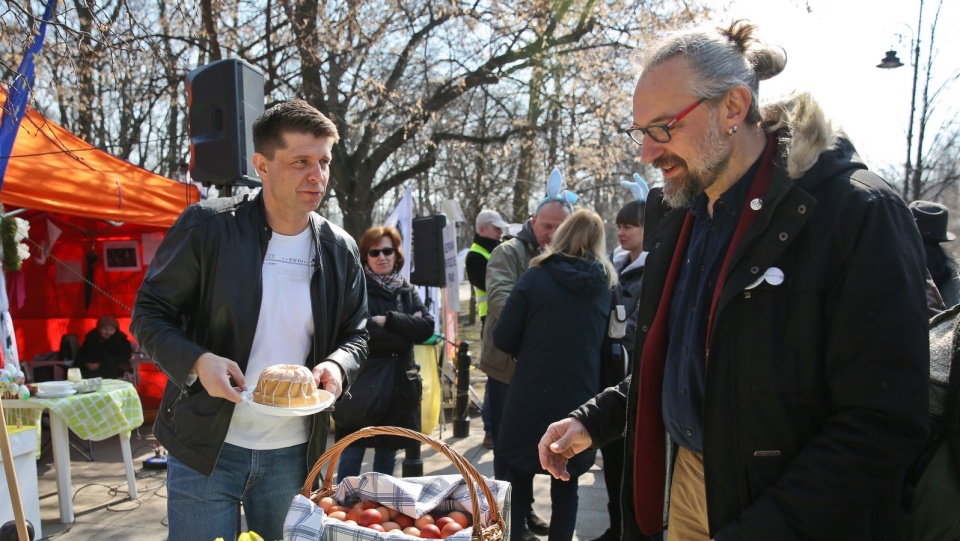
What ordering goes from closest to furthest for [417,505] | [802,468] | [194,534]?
[802,468] → [417,505] → [194,534]

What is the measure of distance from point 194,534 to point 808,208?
1947 millimetres

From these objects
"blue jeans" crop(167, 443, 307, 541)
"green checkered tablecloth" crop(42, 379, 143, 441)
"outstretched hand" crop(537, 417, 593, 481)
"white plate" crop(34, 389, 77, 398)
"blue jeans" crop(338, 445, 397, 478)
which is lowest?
"blue jeans" crop(338, 445, 397, 478)

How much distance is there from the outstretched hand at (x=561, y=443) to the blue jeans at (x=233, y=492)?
2.96 feet

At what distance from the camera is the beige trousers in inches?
64.3

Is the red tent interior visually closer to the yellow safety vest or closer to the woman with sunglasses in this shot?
the yellow safety vest

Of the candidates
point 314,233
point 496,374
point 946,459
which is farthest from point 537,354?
point 946,459

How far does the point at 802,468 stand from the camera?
1313 millimetres

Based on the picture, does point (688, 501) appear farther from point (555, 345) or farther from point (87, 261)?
point (87, 261)

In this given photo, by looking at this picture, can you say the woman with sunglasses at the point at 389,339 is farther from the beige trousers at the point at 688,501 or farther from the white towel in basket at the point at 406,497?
the beige trousers at the point at 688,501

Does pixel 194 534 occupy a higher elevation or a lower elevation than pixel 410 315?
lower

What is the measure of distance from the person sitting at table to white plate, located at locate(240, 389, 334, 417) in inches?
247

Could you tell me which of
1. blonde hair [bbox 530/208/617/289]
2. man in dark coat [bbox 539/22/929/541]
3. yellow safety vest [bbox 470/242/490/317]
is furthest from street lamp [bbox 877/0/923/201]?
man in dark coat [bbox 539/22/929/541]

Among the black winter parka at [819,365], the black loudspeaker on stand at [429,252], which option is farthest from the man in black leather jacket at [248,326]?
the black loudspeaker on stand at [429,252]

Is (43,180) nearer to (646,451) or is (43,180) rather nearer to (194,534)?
(194,534)
